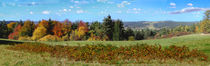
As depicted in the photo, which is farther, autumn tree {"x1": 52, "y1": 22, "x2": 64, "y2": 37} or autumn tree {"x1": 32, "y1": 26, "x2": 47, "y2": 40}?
autumn tree {"x1": 52, "y1": 22, "x2": 64, "y2": 37}

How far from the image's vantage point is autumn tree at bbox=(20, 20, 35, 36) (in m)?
70.2

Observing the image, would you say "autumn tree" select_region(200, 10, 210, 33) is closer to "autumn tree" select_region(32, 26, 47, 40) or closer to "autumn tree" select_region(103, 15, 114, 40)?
"autumn tree" select_region(103, 15, 114, 40)

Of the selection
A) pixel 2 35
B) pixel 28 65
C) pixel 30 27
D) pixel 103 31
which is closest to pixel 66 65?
pixel 28 65

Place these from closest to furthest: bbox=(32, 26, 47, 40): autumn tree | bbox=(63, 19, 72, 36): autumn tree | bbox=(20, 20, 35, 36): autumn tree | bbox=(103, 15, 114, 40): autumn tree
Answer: bbox=(103, 15, 114, 40): autumn tree < bbox=(32, 26, 47, 40): autumn tree < bbox=(20, 20, 35, 36): autumn tree < bbox=(63, 19, 72, 36): autumn tree

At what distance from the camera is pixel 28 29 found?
71812 mm

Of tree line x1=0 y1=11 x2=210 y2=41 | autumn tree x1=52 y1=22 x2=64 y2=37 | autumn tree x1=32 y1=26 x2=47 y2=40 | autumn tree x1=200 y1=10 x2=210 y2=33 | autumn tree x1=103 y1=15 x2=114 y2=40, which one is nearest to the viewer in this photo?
autumn tree x1=103 y1=15 x2=114 y2=40

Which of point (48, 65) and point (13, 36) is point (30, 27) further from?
point (48, 65)

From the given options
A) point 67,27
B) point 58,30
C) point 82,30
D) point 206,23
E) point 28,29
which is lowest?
point 82,30

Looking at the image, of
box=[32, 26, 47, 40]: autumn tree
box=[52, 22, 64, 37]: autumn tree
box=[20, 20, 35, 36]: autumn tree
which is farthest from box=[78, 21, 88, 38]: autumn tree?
box=[20, 20, 35, 36]: autumn tree

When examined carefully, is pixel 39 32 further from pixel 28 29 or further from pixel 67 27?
pixel 67 27

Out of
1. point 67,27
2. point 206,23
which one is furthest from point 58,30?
point 206,23

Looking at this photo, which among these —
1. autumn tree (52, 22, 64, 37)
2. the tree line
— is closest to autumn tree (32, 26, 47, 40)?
the tree line

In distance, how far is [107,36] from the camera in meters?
61.7

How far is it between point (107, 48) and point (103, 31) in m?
48.6
